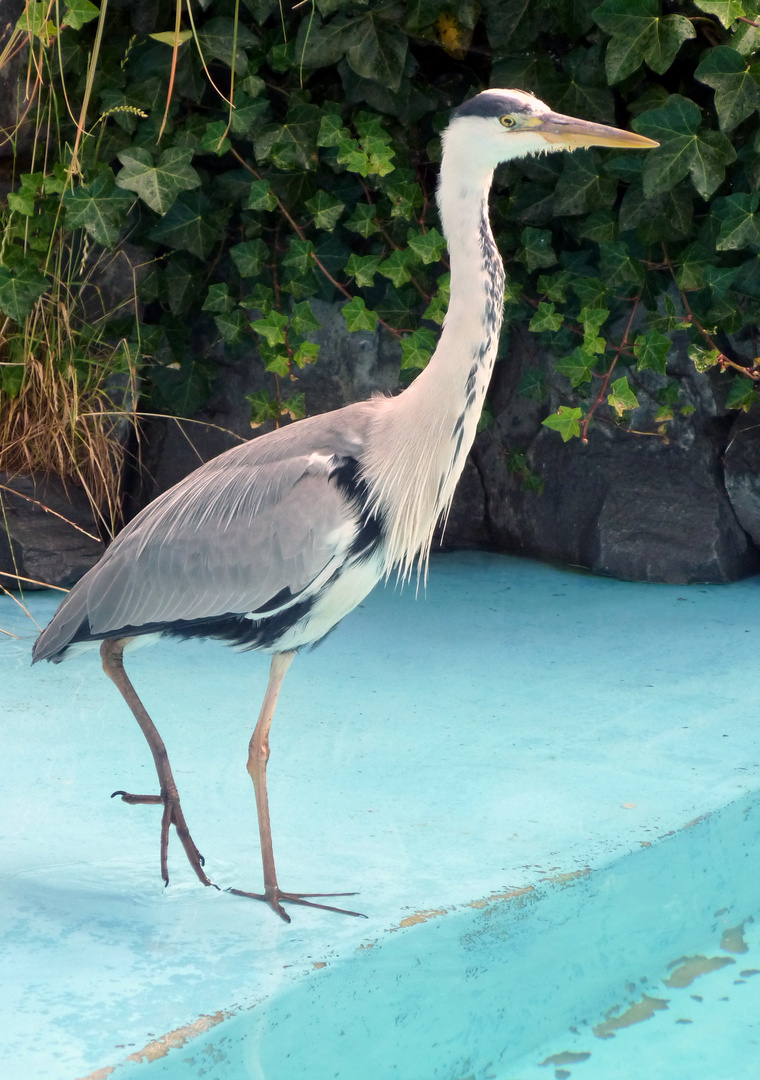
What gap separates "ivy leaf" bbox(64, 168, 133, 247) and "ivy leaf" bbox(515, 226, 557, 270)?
1266 mm

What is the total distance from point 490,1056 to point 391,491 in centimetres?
103

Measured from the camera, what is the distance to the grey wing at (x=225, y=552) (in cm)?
234

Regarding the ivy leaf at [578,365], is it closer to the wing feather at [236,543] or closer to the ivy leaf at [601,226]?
the ivy leaf at [601,226]

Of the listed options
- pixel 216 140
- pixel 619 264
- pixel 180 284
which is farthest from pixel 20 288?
pixel 619 264

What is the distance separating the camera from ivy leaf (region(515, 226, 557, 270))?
401cm

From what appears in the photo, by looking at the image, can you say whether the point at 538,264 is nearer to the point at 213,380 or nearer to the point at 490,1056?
the point at 213,380

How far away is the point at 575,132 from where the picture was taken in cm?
234

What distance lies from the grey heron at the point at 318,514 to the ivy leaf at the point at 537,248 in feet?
5.36

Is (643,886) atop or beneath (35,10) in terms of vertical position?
beneath

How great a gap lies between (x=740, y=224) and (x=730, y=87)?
1.28ft

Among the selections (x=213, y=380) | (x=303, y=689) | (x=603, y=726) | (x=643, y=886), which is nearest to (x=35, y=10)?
(x=213, y=380)

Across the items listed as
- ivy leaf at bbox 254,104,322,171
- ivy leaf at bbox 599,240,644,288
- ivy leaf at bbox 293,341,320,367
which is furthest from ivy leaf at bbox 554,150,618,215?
ivy leaf at bbox 293,341,320,367

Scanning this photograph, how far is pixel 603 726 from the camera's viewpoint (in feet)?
10.1

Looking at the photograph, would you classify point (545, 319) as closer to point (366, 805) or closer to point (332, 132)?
point (332, 132)
